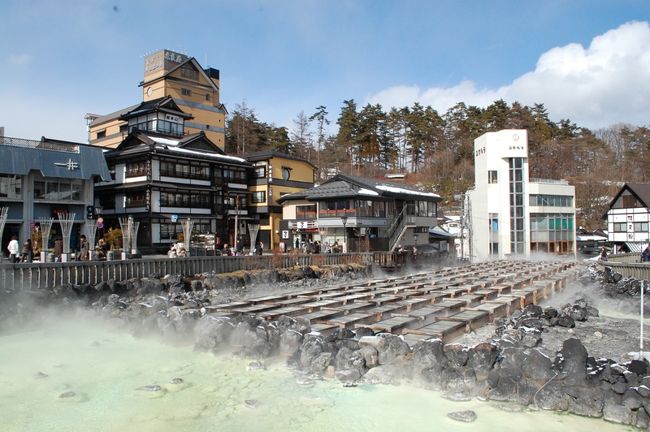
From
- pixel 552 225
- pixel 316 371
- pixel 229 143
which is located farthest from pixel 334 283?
pixel 229 143

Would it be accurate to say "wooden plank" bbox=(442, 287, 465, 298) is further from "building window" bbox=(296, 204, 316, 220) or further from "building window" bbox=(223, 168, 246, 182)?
"building window" bbox=(223, 168, 246, 182)

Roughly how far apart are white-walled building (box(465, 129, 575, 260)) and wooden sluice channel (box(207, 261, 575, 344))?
73.0 feet

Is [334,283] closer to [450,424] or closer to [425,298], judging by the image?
[425,298]

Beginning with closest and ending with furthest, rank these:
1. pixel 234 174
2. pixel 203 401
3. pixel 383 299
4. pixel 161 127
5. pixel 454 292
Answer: pixel 203 401, pixel 383 299, pixel 454 292, pixel 161 127, pixel 234 174

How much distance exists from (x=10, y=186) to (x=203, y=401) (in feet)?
90.1

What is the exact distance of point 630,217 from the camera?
1892 inches

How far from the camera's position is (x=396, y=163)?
233 feet

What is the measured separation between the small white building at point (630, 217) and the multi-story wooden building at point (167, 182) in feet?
126

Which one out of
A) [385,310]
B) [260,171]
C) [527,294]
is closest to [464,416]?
[385,310]

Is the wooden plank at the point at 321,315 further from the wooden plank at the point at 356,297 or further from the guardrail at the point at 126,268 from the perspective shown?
the guardrail at the point at 126,268

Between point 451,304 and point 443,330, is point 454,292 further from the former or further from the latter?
point 443,330

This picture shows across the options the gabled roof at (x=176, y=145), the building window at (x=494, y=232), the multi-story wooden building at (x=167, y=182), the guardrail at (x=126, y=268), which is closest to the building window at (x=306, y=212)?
the multi-story wooden building at (x=167, y=182)

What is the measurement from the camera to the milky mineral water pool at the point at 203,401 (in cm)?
780

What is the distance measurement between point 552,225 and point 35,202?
44383 mm
